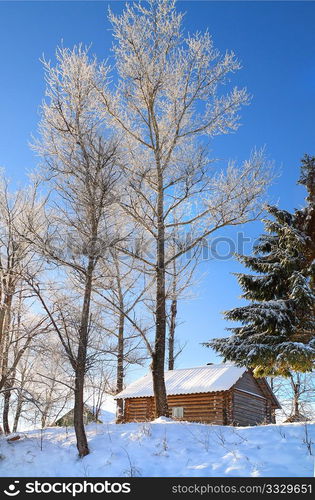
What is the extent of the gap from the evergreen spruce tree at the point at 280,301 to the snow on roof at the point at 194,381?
27.8 feet

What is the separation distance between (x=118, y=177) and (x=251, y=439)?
704cm

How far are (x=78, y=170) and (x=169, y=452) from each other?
7.07 metres

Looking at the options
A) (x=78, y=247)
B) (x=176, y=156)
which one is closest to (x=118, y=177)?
(x=78, y=247)

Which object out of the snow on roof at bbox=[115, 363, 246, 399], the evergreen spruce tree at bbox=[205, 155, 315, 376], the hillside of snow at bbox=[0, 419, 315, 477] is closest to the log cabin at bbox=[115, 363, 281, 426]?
the snow on roof at bbox=[115, 363, 246, 399]

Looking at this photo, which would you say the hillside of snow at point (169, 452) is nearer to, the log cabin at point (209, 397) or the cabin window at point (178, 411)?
the log cabin at point (209, 397)

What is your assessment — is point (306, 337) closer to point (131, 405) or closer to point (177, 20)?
point (177, 20)

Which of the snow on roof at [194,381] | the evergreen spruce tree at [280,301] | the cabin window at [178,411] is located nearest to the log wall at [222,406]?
the cabin window at [178,411]

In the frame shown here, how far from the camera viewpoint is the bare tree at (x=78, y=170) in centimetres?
1054

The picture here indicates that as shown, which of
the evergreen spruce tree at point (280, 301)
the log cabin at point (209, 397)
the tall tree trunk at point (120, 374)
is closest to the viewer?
the evergreen spruce tree at point (280, 301)

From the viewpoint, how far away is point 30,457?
29.6 ft

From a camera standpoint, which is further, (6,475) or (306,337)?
(306,337)

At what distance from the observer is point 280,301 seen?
12281mm

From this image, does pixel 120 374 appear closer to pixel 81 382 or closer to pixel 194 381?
pixel 194 381

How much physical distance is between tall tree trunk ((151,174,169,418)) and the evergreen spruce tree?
1.68 metres
